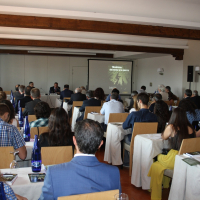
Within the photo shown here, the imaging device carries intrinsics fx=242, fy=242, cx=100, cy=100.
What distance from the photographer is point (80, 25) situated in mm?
5488

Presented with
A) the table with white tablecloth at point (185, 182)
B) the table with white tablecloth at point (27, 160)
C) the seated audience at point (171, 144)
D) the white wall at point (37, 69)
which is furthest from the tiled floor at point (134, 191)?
the white wall at point (37, 69)

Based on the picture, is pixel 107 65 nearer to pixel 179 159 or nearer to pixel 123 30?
pixel 123 30

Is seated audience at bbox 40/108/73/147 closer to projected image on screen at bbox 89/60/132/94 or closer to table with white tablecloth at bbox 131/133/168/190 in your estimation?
table with white tablecloth at bbox 131/133/168/190

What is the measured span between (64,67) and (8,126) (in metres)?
12.8

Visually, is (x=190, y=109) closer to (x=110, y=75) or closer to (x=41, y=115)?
(x=41, y=115)

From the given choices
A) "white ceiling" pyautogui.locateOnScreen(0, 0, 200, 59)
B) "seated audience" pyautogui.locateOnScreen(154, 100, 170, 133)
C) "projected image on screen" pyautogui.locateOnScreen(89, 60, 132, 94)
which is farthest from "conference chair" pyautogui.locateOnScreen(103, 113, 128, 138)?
"projected image on screen" pyautogui.locateOnScreen(89, 60, 132, 94)

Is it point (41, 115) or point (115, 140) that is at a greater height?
point (41, 115)

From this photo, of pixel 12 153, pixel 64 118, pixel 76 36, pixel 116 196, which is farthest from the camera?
pixel 76 36

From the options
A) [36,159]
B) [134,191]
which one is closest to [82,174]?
[36,159]

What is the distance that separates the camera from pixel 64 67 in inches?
597

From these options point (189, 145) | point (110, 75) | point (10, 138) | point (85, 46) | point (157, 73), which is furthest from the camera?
point (110, 75)

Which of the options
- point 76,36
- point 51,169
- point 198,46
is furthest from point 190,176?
point 198,46

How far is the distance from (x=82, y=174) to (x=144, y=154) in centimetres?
211

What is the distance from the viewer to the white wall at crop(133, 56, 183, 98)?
11.4 metres
